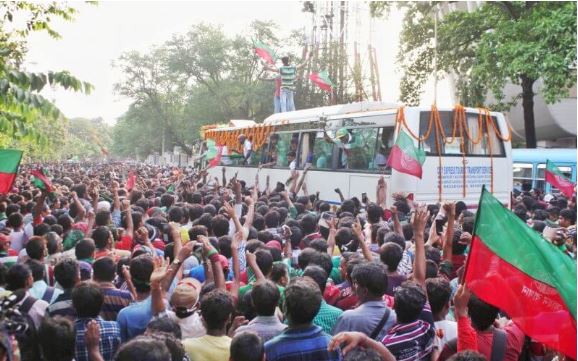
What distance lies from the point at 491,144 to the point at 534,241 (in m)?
8.92

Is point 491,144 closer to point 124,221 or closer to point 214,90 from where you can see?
point 124,221

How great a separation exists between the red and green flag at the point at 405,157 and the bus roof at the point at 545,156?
23.4ft

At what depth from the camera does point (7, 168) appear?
25.6ft

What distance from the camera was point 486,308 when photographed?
3.48 metres

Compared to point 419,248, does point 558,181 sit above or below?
above

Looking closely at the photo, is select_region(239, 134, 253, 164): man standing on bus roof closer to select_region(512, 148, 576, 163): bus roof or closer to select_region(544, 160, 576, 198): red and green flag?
select_region(512, 148, 576, 163): bus roof

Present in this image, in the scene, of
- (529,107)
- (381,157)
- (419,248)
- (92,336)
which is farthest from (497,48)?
(92,336)

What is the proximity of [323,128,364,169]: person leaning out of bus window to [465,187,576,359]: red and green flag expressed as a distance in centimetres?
847

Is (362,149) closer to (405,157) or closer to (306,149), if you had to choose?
(405,157)

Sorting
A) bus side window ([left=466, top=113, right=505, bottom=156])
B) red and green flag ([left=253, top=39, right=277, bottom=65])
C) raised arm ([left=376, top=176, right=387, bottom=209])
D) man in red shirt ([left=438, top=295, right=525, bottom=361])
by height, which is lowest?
man in red shirt ([left=438, top=295, right=525, bottom=361])

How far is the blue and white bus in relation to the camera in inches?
604

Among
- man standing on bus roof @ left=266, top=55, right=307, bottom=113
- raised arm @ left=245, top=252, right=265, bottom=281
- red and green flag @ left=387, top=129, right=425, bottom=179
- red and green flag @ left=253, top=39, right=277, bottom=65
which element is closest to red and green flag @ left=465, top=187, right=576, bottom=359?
raised arm @ left=245, top=252, right=265, bottom=281

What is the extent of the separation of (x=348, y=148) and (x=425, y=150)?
6.04 ft

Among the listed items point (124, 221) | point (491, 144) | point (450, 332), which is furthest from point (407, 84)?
point (450, 332)
